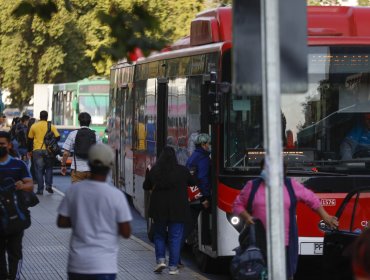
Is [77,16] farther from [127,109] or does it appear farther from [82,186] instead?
[82,186]

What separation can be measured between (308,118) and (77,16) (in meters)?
41.6

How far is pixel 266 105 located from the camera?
6254mm

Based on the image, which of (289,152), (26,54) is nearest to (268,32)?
(289,152)

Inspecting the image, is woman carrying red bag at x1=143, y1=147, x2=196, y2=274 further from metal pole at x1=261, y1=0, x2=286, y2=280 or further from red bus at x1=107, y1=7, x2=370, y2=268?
metal pole at x1=261, y1=0, x2=286, y2=280

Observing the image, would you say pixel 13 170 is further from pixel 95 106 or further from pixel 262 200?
pixel 95 106

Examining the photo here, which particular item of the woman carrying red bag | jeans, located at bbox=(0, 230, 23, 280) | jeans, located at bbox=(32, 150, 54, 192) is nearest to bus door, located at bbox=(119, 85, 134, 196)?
jeans, located at bbox=(32, 150, 54, 192)

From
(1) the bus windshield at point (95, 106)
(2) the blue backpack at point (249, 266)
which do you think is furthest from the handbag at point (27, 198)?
(1) the bus windshield at point (95, 106)

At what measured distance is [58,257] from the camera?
49.5 ft

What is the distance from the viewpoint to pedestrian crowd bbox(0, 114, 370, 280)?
767 centimetres

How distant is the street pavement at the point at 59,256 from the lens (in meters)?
13.5

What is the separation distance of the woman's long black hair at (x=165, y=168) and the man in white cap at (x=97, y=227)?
16.6ft

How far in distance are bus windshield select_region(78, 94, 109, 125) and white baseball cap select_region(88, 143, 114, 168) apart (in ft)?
119

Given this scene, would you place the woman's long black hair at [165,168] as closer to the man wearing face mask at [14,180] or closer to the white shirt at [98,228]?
the man wearing face mask at [14,180]

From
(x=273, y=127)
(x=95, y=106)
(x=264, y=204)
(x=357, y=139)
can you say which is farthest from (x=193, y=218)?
(x=95, y=106)
